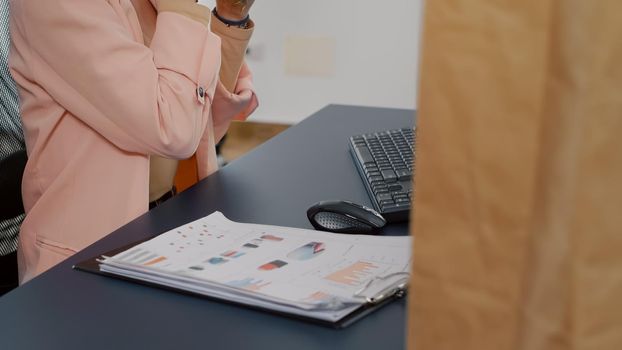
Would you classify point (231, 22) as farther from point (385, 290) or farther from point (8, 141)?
point (385, 290)

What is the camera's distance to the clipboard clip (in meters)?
0.73

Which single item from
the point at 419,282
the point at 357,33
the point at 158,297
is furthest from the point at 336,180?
the point at 357,33

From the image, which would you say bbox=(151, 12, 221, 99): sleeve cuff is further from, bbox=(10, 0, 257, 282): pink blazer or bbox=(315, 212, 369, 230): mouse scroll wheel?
bbox=(315, 212, 369, 230): mouse scroll wheel

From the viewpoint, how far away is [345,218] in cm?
94

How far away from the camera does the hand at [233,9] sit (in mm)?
1345

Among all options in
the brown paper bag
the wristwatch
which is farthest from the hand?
the brown paper bag

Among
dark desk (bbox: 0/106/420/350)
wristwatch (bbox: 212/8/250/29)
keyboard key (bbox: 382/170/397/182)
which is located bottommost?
dark desk (bbox: 0/106/420/350)

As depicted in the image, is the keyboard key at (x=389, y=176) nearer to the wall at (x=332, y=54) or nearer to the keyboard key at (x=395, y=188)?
the keyboard key at (x=395, y=188)

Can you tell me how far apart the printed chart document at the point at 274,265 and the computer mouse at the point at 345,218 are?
0.13 feet

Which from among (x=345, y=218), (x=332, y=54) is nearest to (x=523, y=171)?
(x=345, y=218)

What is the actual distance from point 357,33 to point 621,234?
2.80m

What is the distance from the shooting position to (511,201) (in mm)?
397

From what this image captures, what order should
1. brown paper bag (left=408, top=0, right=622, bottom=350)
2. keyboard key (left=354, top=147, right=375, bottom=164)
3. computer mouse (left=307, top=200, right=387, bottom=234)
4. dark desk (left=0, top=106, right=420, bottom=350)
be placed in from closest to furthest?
brown paper bag (left=408, top=0, right=622, bottom=350)
dark desk (left=0, top=106, right=420, bottom=350)
computer mouse (left=307, top=200, right=387, bottom=234)
keyboard key (left=354, top=147, right=375, bottom=164)

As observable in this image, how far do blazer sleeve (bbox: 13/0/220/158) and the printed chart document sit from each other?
0.70ft
